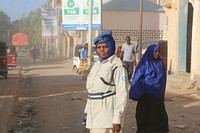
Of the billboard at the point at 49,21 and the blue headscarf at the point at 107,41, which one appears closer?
the blue headscarf at the point at 107,41

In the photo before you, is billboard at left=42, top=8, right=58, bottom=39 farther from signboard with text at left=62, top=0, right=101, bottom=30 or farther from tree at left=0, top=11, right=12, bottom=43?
tree at left=0, top=11, right=12, bottom=43

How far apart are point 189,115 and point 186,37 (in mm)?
6803

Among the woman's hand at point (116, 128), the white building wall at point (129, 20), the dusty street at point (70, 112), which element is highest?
the white building wall at point (129, 20)

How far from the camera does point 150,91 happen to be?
6.13 meters

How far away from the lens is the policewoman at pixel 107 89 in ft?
16.1

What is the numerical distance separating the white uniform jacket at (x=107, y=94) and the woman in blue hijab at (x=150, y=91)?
108 cm

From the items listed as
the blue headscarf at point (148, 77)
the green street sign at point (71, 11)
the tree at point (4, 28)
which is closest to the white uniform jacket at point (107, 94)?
the blue headscarf at point (148, 77)

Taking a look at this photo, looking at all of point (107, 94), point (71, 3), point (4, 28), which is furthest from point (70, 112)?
point (4, 28)

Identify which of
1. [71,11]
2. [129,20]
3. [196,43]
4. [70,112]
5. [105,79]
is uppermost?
[71,11]

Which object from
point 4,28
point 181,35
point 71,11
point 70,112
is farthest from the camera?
point 4,28

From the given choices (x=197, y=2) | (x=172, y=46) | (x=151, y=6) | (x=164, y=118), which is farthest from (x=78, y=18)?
(x=164, y=118)

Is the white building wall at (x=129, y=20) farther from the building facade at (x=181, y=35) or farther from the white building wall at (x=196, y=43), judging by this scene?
the white building wall at (x=196, y=43)

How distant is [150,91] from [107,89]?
127 cm

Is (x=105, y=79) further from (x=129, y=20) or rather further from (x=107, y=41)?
(x=129, y=20)
